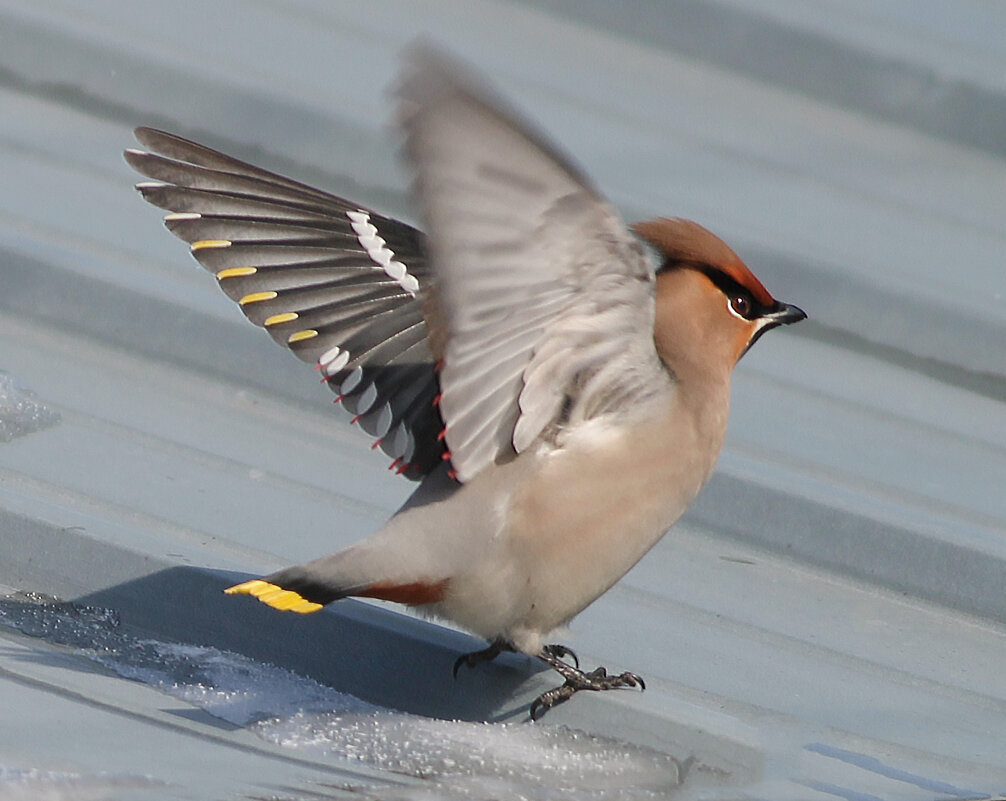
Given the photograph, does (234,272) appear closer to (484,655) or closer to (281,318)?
(281,318)

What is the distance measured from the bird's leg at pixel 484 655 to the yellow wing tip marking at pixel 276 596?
274 millimetres

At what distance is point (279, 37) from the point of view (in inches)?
154

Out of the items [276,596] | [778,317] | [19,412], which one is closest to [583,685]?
[276,596]

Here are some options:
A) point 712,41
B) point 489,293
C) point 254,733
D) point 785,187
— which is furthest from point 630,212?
point 254,733

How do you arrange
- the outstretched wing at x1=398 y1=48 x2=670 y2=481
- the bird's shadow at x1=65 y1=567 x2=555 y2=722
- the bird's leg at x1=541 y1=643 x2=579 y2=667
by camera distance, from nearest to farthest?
the outstretched wing at x1=398 y1=48 x2=670 y2=481 < the bird's shadow at x1=65 y1=567 x2=555 y2=722 < the bird's leg at x1=541 y1=643 x2=579 y2=667

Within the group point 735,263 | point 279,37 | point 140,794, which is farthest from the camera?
point 279,37

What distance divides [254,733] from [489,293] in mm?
651

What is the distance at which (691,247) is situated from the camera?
2797mm

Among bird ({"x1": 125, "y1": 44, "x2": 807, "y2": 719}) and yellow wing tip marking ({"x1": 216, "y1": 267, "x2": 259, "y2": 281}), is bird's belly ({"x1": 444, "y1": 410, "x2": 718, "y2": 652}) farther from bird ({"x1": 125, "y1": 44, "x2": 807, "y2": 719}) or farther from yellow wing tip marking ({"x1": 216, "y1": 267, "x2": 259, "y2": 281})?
yellow wing tip marking ({"x1": 216, "y1": 267, "x2": 259, "y2": 281})

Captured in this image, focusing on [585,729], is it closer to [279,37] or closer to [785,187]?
A: [785,187]

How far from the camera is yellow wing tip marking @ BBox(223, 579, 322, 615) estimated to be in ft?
7.75

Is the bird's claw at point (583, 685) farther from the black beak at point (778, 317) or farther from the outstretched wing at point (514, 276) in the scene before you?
the black beak at point (778, 317)

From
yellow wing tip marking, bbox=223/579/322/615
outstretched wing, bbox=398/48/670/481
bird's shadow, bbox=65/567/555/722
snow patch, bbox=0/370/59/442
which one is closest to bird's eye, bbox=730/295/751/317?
outstretched wing, bbox=398/48/670/481

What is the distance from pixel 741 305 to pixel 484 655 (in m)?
0.74
